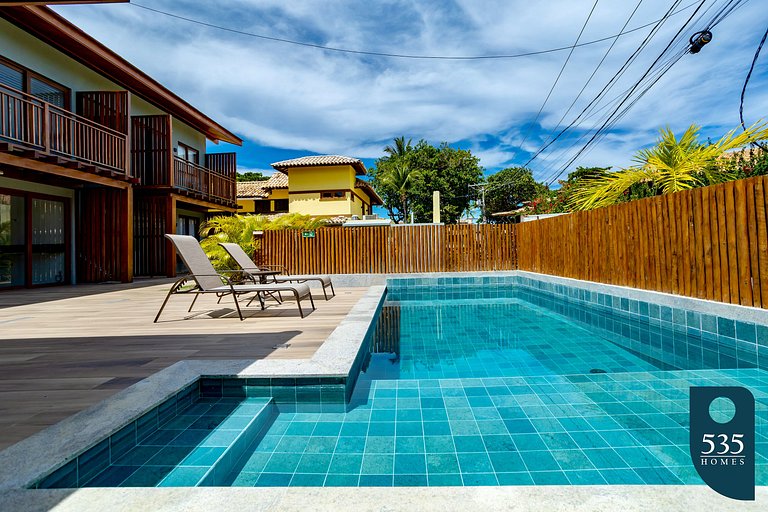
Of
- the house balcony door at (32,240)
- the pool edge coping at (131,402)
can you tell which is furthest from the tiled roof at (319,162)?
the pool edge coping at (131,402)

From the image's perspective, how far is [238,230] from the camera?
12234 millimetres

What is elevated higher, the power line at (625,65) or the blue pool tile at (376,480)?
the power line at (625,65)

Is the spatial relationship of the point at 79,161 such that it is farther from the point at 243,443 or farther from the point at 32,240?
the point at 243,443

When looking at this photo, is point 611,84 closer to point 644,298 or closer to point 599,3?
point 599,3

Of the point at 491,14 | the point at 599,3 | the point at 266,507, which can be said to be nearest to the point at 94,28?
the point at 491,14

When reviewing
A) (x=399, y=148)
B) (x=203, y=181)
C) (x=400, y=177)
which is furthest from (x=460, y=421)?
(x=399, y=148)

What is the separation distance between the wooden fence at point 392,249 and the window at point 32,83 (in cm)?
621

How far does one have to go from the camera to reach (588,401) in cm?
275

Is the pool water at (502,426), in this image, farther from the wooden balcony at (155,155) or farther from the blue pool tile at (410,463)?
the wooden balcony at (155,155)

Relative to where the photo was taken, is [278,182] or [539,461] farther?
[278,182]

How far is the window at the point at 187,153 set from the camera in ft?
51.6

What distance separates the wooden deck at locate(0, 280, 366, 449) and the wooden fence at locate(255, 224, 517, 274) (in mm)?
5561

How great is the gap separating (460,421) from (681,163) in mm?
7459

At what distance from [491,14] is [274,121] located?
61.3 ft
